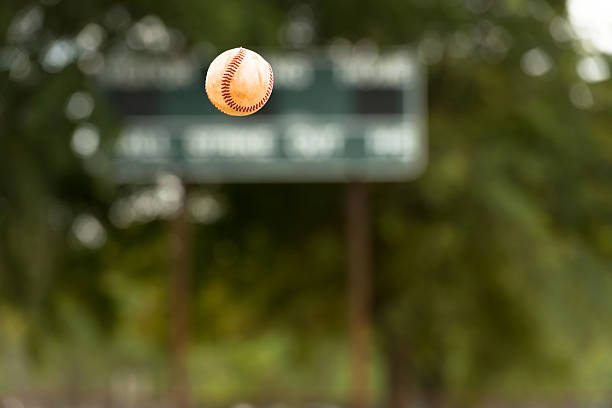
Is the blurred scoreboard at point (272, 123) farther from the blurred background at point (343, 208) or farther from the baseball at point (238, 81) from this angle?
the baseball at point (238, 81)

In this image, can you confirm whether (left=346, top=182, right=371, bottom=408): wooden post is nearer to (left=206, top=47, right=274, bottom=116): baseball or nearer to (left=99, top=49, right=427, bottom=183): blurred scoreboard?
(left=99, top=49, right=427, bottom=183): blurred scoreboard

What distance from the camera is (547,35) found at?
13055 millimetres

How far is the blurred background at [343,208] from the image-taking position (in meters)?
10.8

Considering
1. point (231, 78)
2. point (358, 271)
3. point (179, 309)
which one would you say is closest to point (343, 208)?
point (358, 271)

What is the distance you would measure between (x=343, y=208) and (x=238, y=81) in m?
10.1

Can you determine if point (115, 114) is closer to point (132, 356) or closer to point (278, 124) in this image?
point (278, 124)

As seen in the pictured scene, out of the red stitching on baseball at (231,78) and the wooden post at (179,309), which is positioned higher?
the red stitching on baseball at (231,78)

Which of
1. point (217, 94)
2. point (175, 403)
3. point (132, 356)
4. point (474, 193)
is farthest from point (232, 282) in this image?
point (132, 356)

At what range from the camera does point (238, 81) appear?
3775mm

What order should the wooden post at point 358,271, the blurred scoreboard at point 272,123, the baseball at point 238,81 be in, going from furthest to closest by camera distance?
the wooden post at point 358,271 → the blurred scoreboard at point 272,123 → the baseball at point 238,81

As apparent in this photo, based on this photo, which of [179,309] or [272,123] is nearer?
[272,123]

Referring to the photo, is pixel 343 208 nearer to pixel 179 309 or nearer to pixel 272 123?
pixel 179 309

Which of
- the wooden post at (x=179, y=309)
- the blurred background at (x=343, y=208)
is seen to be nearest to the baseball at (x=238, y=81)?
the blurred background at (x=343, y=208)

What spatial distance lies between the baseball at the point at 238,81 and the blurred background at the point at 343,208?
20.4 ft
